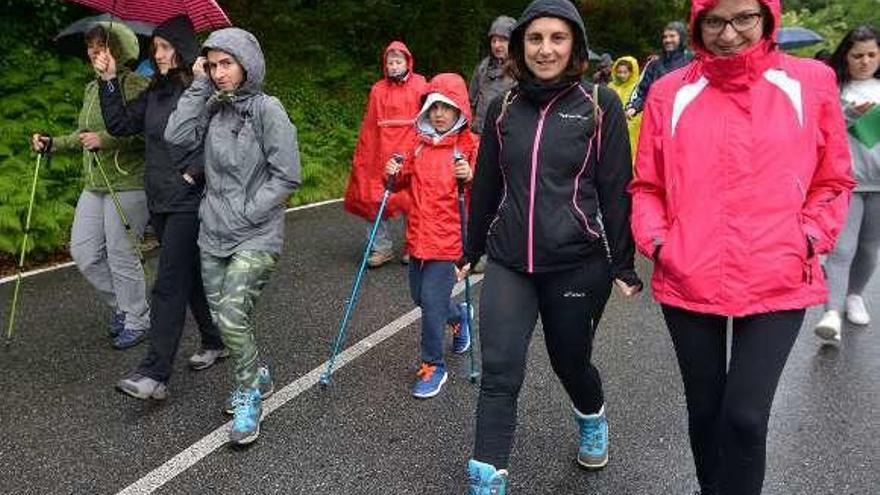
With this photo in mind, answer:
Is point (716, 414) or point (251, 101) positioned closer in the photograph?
point (716, 414)

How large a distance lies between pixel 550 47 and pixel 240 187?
1.77 meters

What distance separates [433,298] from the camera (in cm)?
473

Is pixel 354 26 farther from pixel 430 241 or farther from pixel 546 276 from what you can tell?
pixel 546 276

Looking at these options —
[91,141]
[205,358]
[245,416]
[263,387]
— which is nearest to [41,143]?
[91,141]

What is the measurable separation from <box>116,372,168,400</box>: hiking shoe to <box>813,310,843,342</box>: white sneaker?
14.2 feet

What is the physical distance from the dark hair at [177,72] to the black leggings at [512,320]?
234cm

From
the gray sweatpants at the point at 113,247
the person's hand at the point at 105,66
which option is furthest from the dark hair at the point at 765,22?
the gray sweatpants at the point at 113,247

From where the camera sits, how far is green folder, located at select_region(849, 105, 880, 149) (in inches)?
201

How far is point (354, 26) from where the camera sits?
60.5 feet

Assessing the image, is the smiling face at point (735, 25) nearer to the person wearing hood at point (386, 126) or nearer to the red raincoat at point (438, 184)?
the red raincoat at point (438, 184)

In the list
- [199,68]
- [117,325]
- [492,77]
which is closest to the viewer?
[199,68]

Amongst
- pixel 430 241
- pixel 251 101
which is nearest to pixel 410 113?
pixel 430 241

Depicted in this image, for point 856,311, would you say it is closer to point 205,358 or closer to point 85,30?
point 205,358

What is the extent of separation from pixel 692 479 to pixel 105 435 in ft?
9.74
